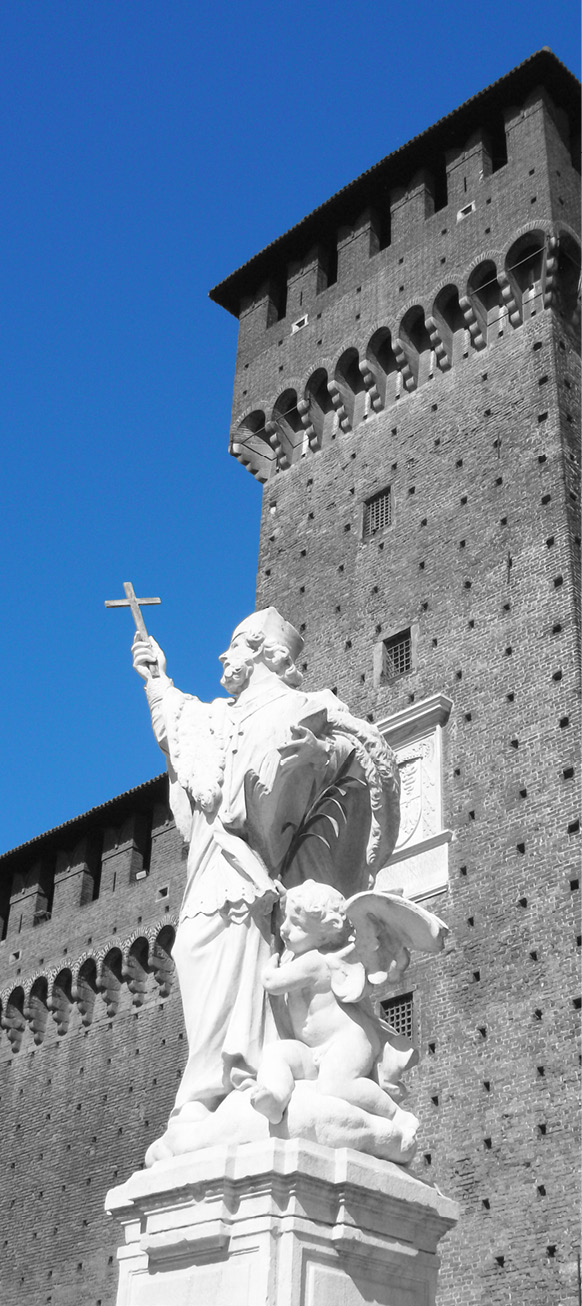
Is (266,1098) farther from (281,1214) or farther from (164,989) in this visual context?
(164,989)

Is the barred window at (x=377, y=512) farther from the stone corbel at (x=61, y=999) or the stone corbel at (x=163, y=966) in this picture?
the stone corbel at (x=61, y=999)

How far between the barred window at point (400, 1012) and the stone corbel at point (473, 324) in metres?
7.27

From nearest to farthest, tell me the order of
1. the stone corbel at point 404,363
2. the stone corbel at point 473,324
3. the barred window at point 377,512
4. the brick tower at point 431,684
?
the brick tower at point 431,684 → the stone corbel at point 473,324 → the barred window at point 377,512 → the stone corbel at point 404,363

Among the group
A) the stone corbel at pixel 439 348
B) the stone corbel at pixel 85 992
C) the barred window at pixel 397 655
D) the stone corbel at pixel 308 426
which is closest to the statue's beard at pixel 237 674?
the barred window at pixel 397 655

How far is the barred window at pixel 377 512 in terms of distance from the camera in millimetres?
16438

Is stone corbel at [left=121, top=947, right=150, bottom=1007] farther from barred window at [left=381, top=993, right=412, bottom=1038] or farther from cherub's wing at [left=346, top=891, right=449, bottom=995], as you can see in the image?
cherub's wing at [left=346, top=891, right=449, bottom=995]

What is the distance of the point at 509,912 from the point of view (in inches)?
499

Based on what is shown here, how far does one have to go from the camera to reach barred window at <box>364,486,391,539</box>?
1644 cm

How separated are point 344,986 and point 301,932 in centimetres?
18

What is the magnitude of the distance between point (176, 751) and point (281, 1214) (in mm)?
1460

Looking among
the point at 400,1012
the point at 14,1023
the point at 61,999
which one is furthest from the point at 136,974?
the point at 400,1012

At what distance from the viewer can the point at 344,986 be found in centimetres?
383

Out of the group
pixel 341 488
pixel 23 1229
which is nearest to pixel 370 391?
pixel 341 488

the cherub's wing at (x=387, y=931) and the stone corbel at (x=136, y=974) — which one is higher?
the stone corbel at (x=136, y=974)
